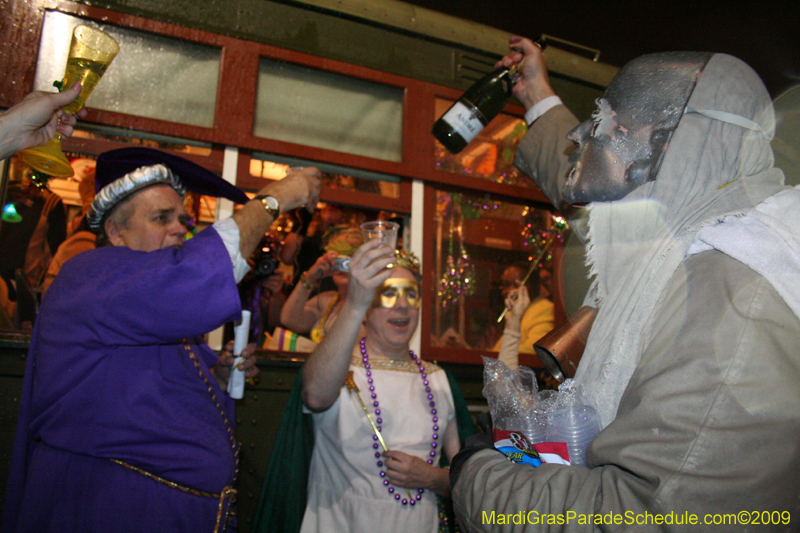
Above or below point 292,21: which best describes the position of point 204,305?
below

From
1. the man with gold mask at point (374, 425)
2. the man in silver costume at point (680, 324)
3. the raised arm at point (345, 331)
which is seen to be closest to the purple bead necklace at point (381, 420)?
the man with gold mask at point (374, 425)

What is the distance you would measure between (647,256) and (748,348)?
14.8 inches

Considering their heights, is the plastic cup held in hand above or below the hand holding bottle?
below

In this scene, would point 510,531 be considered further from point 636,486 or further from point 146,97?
point 146,97

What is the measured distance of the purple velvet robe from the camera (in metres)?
1.56

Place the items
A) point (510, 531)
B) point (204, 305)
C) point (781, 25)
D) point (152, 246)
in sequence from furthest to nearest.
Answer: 1. point (781, 25)
2. point (152, 246)
3. point (204, 305)
4. point (510, 531)

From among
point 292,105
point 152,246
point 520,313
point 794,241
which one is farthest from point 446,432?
point 292,105

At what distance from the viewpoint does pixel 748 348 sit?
906mm

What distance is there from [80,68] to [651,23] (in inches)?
145

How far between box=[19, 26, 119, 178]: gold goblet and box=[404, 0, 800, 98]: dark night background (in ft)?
7.87

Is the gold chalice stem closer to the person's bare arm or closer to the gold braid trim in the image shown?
the gold braid trim

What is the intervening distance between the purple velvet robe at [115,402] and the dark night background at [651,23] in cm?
285

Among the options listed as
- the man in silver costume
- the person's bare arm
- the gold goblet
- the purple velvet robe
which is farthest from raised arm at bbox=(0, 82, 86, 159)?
the man in silver costume

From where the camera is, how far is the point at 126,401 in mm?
1640
